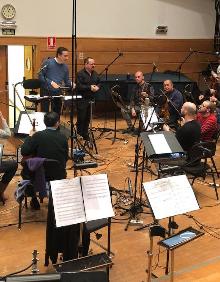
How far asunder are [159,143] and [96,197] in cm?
233

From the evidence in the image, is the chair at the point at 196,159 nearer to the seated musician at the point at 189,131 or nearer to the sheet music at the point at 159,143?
the seated musician at the point at 189,131

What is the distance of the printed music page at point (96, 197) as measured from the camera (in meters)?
4.62

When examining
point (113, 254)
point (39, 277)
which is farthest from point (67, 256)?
point (39, 277)

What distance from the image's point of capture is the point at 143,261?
557 centimetres

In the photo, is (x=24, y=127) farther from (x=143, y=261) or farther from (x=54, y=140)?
(x=143, y=261)

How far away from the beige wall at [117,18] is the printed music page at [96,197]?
8.19m

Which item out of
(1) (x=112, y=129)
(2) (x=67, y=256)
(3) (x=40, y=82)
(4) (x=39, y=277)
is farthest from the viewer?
(1) (x=112, y=129)

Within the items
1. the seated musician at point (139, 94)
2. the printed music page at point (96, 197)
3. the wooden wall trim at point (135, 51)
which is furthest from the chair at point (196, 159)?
the wooden wall trim at point (135, 51)

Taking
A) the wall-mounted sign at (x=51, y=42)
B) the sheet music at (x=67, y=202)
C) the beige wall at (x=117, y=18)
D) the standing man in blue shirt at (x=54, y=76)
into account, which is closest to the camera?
the sheet music at (x=67, y=202)

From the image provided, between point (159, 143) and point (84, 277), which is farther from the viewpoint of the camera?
point (159, 143)

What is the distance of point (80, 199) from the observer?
4.58 m

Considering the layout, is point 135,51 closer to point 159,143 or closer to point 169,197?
point 159,143

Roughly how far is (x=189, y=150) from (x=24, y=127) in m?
2.67

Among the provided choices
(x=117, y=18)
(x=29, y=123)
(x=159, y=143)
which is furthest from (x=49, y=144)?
(x=117, y=18)
